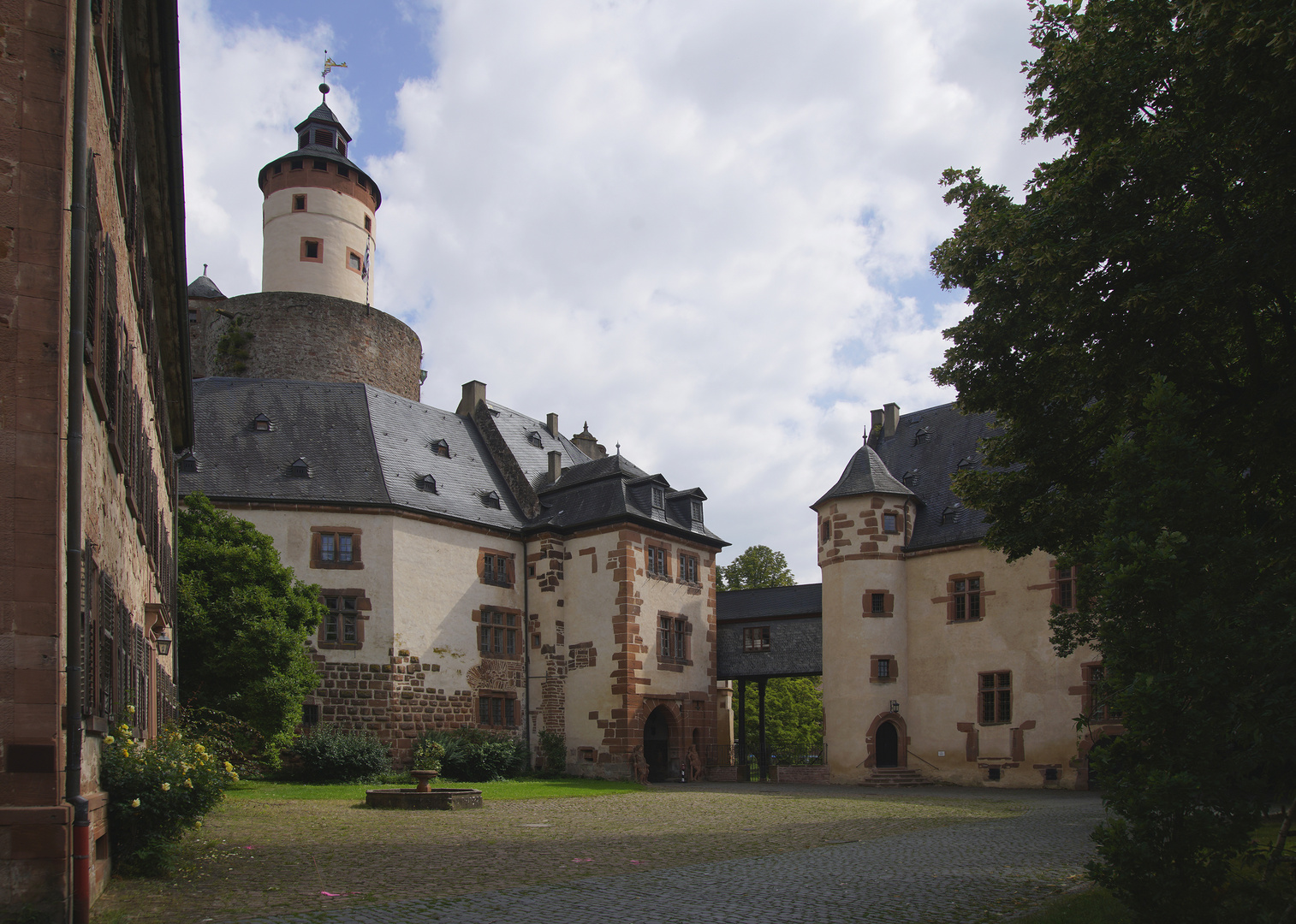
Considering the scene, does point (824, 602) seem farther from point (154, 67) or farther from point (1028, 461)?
point (154, 67)

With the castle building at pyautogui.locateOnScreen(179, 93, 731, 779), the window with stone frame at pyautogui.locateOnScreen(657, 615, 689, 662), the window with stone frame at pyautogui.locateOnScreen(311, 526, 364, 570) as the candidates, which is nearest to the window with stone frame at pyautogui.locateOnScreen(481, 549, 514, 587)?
the castle building at pyautogui.locateOnScreen(179, 93, 731, 779)

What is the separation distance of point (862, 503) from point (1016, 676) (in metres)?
7.02

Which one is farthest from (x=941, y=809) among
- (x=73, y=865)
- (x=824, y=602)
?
(x=73, y=865)

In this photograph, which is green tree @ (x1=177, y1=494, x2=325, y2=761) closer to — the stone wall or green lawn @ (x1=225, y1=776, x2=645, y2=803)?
green lawn @ (x1=225, y1=776, x2=645, y2=803)

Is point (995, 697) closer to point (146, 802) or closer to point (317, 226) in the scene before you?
point (146, 802)

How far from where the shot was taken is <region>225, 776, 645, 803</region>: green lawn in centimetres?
2300

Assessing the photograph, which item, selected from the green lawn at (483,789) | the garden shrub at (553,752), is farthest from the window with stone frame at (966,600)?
the garden shrub at (553,752)

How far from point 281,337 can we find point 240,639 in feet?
61.1

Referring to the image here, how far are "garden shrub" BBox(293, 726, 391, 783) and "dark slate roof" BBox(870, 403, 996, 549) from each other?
1776 centimetres

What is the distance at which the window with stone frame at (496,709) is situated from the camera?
1287 inches

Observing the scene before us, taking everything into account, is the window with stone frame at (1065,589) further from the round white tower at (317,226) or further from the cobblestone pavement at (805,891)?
the round white tower at (317,226)

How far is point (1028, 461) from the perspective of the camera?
16609 millimetres

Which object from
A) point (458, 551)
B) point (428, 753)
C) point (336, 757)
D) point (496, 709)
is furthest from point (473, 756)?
point (458, 551)

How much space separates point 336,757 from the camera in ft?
89.1
